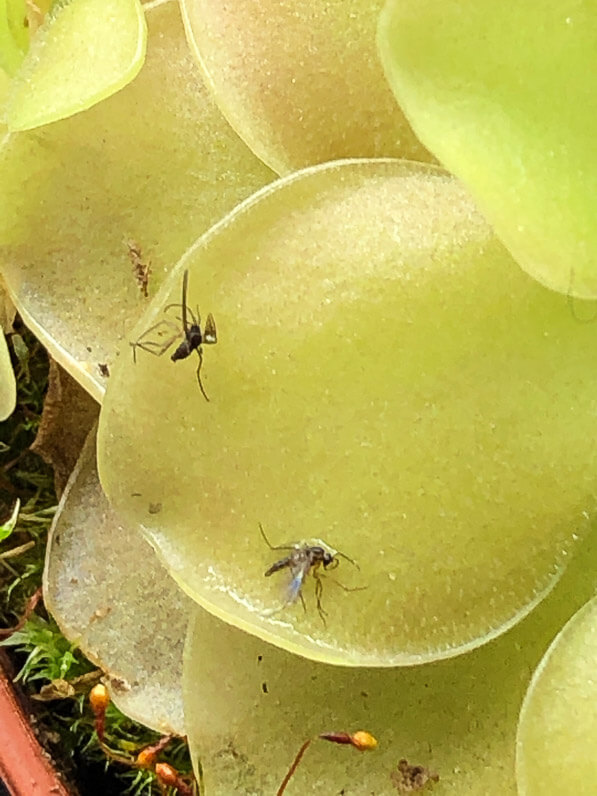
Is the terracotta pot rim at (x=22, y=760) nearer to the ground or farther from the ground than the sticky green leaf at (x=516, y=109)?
nearer to the ground

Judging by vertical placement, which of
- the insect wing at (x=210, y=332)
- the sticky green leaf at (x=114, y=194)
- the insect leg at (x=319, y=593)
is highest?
the sticky green leaf at (x=114, y=194)

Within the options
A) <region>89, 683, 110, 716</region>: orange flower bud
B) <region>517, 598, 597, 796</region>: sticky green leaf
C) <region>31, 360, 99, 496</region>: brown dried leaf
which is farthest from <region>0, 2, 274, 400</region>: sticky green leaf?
<region>517, 598, 597, 796</region>: sticky green leaf

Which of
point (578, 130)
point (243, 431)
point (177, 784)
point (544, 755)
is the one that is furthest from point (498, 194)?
point (177, 784)

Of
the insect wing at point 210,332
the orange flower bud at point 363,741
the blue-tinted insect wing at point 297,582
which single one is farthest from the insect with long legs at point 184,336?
the orange flower bud at point 363,741

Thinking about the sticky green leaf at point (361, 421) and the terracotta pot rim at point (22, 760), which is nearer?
the sticky green leaf at point (361, 421)

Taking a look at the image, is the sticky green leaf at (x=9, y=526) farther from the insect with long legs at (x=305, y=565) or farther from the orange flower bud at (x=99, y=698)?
the insect with long legs at (x=305, y=565)

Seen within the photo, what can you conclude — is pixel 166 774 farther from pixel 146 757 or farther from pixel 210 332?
pixel 210 332

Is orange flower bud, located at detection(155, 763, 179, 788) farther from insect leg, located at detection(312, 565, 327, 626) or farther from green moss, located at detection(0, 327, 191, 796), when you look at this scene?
insect leg, located at detection(312, 565, 327, 626)
